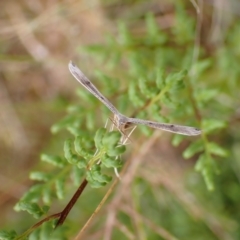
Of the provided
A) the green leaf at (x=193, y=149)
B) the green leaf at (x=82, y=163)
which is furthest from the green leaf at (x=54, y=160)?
the green leaf at (x=193, y=149)

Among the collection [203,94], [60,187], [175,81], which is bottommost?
[203,94]

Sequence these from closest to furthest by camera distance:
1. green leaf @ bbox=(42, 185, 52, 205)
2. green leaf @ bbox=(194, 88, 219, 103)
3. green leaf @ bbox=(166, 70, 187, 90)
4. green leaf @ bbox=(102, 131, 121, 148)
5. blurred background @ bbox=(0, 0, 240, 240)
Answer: green leaf @ bbox=(102, 131, 121, 148), green leaf @ bbox=(166, 70, 187, 90), green leaf @ bbox=(42, 185, 52, 205), green leaf @ bbox=(194, 88, 219, 103), blurred background @ bbox=(0, 0, 240, 240)

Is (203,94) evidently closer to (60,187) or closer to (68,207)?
(60,187)

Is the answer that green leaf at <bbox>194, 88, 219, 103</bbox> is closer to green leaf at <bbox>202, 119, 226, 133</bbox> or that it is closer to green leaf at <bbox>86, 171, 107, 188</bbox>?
green leaf at <bbox>202, 119, 226, 133</bbox>

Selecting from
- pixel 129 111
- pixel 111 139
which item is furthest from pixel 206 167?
pixel 129 111

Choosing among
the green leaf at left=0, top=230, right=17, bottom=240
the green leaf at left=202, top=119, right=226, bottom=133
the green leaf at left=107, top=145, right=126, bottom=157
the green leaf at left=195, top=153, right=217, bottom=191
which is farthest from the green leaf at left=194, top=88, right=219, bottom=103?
the green leaf at left=0, top=230, right=17, bottom=240

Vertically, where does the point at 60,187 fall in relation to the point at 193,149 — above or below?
above

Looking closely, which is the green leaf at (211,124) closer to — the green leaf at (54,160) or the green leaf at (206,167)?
the green leaf at (206,167)

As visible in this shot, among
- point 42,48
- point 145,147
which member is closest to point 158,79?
point 145,147
